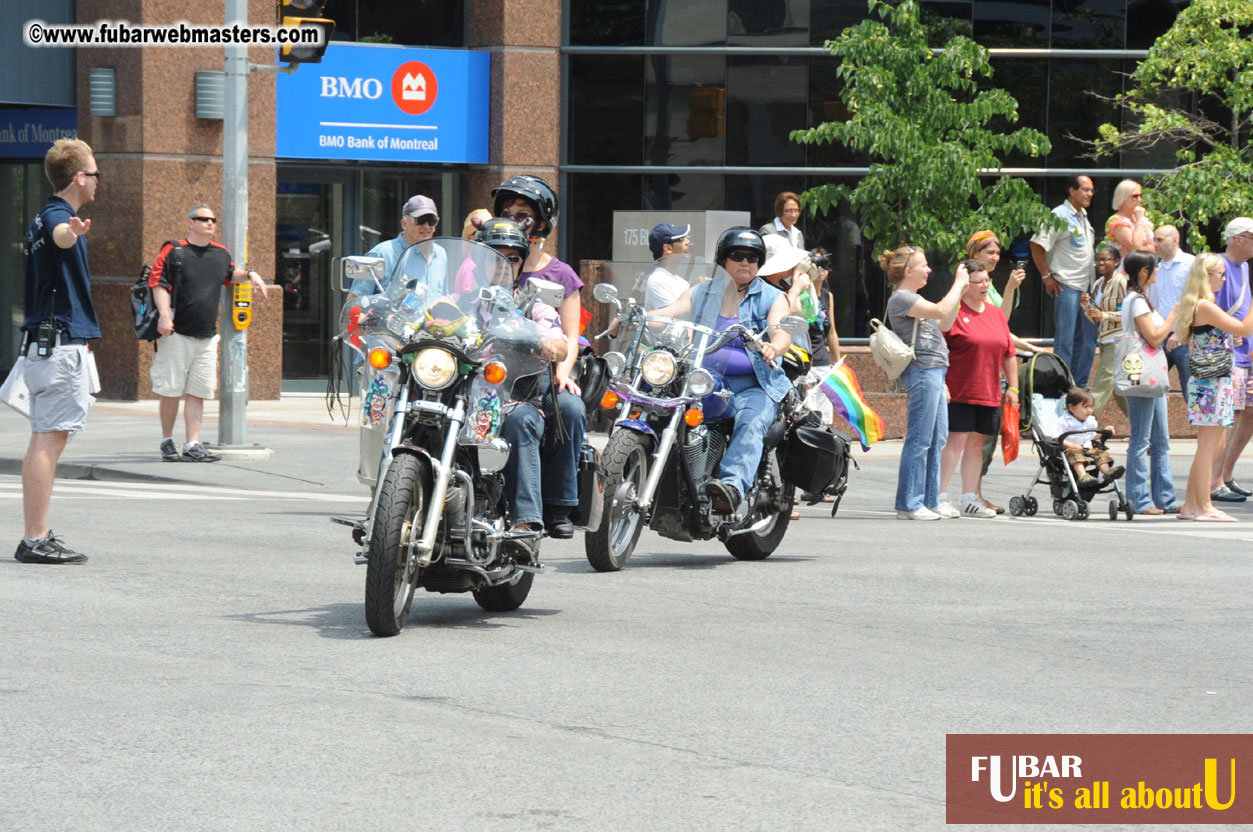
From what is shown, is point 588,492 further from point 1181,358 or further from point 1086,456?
point 1181,358

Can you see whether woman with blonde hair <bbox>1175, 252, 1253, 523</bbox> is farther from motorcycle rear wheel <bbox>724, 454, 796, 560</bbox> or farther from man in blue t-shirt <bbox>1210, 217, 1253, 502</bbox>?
motorcycle rear wheel <bbox>724, 454, 796, 560</bbox>

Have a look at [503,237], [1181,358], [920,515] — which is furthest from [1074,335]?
[503,237]

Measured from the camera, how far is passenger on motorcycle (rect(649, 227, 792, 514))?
9.97 metres

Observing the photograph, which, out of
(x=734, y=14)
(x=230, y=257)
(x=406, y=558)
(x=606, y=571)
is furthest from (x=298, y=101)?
(x=406, y=558)

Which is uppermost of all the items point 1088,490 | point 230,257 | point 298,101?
point 298,101

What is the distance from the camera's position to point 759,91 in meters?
24.7

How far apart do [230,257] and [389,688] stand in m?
9.63

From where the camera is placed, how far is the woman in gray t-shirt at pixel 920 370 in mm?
12852

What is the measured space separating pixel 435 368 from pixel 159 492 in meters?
6.55

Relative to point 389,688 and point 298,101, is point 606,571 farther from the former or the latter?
point 298,101

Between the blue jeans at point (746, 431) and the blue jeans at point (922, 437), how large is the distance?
112 inches

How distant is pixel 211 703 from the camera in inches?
248

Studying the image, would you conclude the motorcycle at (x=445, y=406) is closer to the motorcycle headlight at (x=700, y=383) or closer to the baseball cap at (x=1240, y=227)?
the motorcycle headlight at (x=700, y=383)

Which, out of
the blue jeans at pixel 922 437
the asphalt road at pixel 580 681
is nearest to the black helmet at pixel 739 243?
the asphalt road at pixel 580 681
